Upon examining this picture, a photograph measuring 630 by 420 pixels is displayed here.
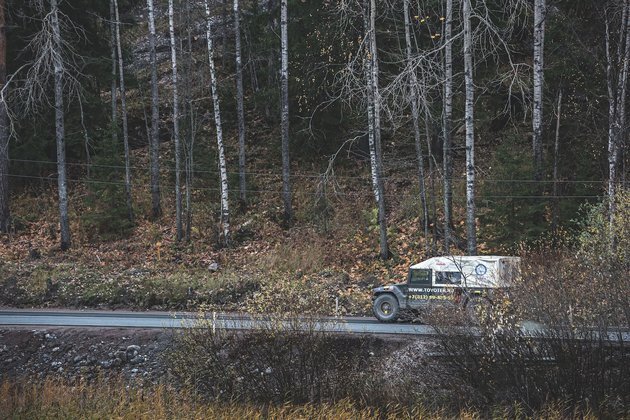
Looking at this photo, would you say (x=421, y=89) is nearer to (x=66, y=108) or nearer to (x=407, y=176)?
(x=407, y=176)

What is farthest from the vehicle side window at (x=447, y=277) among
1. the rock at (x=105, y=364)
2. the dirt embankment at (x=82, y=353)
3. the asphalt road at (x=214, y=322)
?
Result: the rock at (x=105, y=364)

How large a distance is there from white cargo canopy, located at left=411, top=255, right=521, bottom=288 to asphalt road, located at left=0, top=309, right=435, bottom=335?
147 centimetres

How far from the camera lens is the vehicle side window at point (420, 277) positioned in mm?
15812

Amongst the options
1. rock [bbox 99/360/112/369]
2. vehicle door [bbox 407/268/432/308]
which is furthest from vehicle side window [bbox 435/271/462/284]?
rock [bbox 99/360/112/369]

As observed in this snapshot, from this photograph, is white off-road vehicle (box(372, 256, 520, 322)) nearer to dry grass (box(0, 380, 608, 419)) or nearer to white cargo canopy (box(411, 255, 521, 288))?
white cargo canopy (box(411, 255, 521, 288))

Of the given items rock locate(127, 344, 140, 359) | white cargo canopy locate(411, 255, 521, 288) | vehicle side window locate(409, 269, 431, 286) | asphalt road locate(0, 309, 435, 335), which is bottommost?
rock locate(127, 344, 140, 359)

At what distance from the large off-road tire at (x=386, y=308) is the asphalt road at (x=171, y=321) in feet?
0.90

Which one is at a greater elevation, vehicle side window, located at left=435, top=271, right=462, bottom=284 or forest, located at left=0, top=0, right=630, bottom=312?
forest, located at left=0, top=0, right=630, bottom=312

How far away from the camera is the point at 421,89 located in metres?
15.4

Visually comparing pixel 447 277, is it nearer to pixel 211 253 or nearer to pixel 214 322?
pixel 214 322

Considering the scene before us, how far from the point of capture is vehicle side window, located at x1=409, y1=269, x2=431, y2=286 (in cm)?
1581

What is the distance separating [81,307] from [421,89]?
12.3 metres

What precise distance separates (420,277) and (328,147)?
46.9 ft

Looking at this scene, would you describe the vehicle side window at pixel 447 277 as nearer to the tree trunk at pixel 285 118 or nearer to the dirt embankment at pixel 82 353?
the dirt embankment at pixel 82 353
